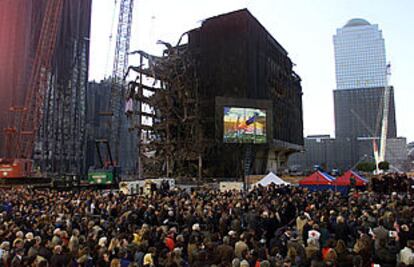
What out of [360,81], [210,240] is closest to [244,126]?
[210,240]

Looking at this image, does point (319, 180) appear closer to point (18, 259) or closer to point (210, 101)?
point (18, 259)

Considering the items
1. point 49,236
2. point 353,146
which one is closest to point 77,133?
point 49,236

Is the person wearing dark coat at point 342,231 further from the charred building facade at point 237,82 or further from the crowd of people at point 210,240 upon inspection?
the charred building facade at point 237,82

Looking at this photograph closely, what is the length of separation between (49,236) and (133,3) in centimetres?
6111

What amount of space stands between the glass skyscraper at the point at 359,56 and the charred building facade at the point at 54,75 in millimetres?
115895

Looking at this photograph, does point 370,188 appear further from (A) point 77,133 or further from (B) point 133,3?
(A) point 77,133

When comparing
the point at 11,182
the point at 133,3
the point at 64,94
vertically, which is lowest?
the point at 11,182

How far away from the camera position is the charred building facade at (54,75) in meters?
68.1

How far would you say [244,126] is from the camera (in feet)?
Answer: 163

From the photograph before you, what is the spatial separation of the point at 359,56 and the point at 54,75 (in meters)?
131

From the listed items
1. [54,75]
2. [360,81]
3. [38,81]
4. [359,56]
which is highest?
[359,56]

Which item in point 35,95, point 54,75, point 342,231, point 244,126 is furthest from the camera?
point 54,75

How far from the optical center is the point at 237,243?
9.02 m

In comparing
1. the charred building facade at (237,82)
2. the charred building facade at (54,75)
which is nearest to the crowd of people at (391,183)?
the charred building facade at (237,82)
